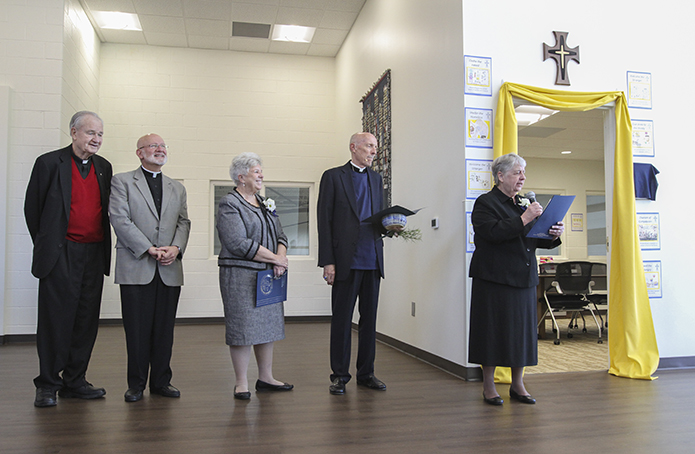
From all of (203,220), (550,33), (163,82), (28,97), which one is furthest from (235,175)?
(163,82)

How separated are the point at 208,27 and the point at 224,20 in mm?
338

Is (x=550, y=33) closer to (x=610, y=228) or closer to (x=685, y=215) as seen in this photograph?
(x=610, y=228)

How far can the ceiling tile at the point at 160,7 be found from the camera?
6.86 meters

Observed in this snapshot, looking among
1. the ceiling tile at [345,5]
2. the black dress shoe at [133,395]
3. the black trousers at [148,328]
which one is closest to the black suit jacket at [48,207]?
the black trousers at [148,328]

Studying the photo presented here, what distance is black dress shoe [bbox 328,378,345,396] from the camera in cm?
348

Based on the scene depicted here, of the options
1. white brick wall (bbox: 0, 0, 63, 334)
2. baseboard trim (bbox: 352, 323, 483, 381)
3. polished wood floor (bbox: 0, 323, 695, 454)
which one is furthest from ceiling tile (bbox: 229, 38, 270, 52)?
polished wood floor (bbox: 0, 323, 695, 454)

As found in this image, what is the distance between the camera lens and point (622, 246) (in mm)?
4199

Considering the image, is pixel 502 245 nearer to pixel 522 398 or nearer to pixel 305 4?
pixel 522 398

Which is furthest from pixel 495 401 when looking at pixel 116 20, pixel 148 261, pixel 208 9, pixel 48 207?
pixel 116 20

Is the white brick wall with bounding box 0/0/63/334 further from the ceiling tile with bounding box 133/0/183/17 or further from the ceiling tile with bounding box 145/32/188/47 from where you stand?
the ceiling tile with bounding box 145/32/188/47

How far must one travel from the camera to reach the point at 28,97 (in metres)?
6.17

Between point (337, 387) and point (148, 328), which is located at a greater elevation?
point (148, 328)

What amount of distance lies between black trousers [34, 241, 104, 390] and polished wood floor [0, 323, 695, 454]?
20 centimetres

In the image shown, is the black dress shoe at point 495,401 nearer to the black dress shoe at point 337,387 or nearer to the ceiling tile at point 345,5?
the black dress shoe at point 337,387
